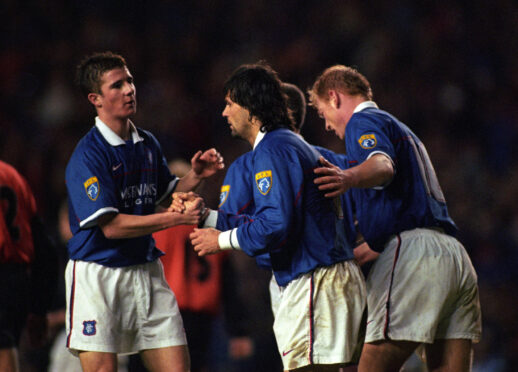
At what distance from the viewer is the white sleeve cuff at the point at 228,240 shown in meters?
3.51

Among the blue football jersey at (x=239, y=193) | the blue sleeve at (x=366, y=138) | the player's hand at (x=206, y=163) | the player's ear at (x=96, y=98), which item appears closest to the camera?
the blue sleeve at (x=366, y=138)

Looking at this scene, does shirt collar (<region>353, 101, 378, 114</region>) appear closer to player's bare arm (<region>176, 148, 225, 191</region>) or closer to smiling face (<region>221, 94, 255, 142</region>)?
smiling face (<region>221, 94, 255, 142</region>)

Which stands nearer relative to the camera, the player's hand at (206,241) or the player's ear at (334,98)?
the player's hand at (206,241)

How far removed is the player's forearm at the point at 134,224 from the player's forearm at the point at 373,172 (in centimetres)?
90

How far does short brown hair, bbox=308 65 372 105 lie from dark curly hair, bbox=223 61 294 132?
2.04ft

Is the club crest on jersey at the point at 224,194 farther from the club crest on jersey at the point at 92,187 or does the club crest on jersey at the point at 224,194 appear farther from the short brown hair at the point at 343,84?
the club crest on jersey at the point at 92,187

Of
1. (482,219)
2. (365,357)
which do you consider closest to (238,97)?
(365,357)

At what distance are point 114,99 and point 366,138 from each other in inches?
53.7

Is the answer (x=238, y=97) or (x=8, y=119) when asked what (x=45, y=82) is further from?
(x=238, y=97)

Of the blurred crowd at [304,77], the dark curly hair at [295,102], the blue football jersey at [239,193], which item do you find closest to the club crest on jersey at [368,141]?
the blue football jersey at [239,193]

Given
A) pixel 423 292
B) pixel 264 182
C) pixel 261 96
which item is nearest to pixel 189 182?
pixel 261 96

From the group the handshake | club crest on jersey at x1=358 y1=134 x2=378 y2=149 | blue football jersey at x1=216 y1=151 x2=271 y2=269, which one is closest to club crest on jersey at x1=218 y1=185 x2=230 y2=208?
blue football jersey at x1=216 y1=151 x2=271 y2=269

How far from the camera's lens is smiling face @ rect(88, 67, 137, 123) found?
4.01m

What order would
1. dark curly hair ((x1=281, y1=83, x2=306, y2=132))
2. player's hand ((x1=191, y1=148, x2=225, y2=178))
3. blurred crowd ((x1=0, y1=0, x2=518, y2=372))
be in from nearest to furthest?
player's hand ((x1=191, y1=148, x2=225, y2=178)) < dark curly hair ((x1=281, y1=83, x2=306, y2=132)) < blurred crowd ((x1=0, y1=0, x2=518, y2=372))
